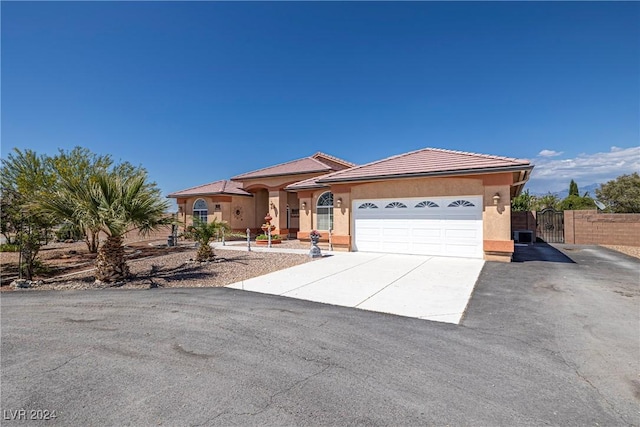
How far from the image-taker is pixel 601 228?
18.6m

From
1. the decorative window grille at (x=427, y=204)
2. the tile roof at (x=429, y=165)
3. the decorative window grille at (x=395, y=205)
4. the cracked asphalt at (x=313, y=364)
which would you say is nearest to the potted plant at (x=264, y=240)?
the tile roof at (x=429, y=165)

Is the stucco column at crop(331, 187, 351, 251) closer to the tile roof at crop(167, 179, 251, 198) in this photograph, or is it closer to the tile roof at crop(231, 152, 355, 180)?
the tile roof at crop(231, 152, 355, 180)

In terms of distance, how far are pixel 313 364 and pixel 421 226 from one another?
10868 mm

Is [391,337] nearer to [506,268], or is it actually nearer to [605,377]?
[605,377]

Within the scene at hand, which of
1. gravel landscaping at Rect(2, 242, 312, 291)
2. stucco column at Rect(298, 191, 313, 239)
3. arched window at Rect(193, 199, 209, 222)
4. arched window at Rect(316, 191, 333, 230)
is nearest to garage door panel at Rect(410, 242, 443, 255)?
gravel landscaping at Rect(2, 242, 312, 291)

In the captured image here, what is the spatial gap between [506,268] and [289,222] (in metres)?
16.2

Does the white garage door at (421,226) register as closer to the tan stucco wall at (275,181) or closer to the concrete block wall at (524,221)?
the tan stucco wall at (275,181)

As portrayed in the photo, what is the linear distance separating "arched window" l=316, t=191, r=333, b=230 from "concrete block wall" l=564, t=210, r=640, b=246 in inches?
588

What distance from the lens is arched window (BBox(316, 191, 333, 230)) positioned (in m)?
19.1

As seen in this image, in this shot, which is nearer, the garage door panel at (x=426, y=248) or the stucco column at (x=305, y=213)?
the garage door panel at (x=426, y=248)

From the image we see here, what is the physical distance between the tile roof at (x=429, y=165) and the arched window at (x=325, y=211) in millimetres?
3127

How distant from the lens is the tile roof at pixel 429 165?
39.7ft

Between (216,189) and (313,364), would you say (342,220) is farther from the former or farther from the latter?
(216,189)

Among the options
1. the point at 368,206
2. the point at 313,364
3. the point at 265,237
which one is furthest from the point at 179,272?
the point at 265,237
